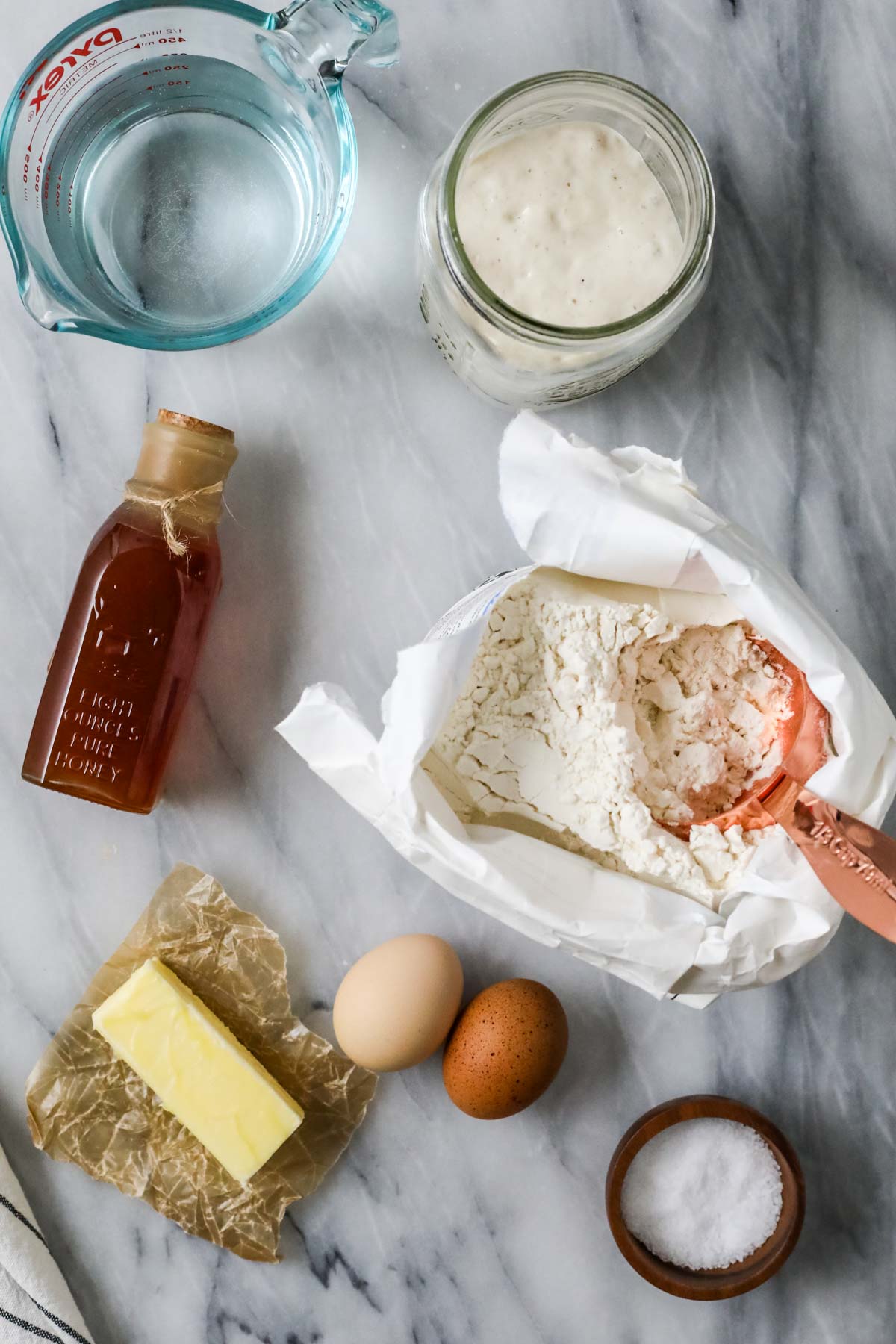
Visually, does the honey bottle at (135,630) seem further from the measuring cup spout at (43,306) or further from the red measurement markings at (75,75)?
the red measurement markings at (75,75)

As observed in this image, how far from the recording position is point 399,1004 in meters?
0.75

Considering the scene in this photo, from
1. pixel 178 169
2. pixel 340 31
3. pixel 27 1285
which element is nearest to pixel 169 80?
pixel 178 169

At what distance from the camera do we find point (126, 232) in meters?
0.79

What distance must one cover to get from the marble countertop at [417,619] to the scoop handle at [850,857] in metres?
0.20

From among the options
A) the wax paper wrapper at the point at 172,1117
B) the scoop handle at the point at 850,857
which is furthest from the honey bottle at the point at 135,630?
the scoop handle at the point at 850,857

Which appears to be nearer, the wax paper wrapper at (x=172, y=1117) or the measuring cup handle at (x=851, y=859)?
the measuring cup handle at (x=851, y=859)

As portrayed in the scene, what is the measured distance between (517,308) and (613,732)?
281 mm

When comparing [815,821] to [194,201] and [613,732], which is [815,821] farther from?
[194,201]

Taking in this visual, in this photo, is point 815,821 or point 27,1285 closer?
point 815,821

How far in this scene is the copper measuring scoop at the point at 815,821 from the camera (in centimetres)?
66

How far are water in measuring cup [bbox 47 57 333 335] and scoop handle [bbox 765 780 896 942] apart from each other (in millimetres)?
536

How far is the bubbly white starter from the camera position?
67cm

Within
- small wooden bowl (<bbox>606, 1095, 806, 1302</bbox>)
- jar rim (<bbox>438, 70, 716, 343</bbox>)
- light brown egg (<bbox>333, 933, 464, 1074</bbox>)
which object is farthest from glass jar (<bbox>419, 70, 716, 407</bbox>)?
small wooden bowl (<bbox>606, 1095, 806, 1302</bbox>)

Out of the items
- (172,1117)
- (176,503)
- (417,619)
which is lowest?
(172,1117)
